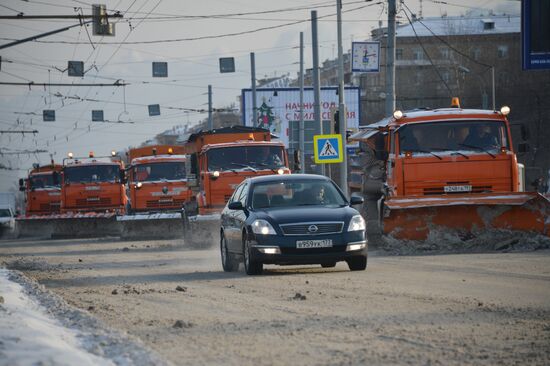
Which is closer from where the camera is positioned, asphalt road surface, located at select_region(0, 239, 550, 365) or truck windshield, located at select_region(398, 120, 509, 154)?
asphalt road surface, located at select_region(0, 239, 550, 365)

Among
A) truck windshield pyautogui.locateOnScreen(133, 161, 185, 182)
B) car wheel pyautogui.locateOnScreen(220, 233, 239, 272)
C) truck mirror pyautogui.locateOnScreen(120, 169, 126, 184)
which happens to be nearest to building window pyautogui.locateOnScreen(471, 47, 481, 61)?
truck windshield pyautogui.locateOnScreen(133, 161, 185, 182)

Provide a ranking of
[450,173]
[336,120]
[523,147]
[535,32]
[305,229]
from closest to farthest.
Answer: [305,229] → [523,147] → [450,173] → [535,32] → [336,120]

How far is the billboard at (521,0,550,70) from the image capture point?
27.0m

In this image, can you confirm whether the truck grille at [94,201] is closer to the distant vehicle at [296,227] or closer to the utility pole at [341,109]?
the utility pole at [341,109]

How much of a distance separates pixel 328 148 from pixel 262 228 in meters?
19.7

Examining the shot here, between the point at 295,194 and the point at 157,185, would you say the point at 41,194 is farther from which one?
the point at 295,194

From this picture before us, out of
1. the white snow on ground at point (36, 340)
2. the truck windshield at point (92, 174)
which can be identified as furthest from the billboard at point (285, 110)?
the white snow on ground at point (36, 340)

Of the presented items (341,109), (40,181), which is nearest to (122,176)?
(341,109)

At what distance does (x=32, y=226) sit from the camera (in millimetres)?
45969

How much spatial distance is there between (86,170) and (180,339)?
1370 inches

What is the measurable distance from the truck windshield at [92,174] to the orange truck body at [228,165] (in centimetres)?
1304

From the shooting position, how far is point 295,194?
18.3 metres

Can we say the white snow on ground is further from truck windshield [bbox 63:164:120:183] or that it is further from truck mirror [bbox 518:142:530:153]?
truck windshield [bbox 63:164:120:183]

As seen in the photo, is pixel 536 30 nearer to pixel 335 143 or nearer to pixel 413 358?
pixel 335 143
